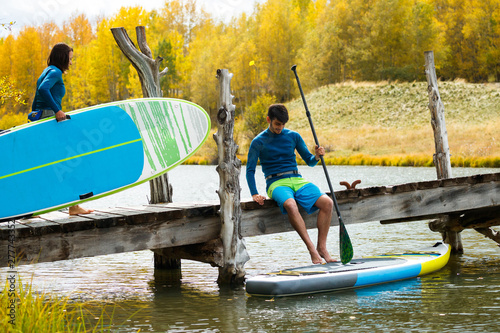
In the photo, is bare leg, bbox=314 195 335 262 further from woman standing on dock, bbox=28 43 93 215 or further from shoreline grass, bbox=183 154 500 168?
shoreline grass, bbox=183 154 500 168

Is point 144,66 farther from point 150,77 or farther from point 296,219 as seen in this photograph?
point 296,219

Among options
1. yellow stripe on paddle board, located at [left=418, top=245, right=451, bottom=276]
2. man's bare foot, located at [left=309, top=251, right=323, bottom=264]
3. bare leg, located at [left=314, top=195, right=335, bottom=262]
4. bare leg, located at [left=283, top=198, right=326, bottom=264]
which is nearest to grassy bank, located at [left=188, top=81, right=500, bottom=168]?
yellow stripe on paddle board, located at [left=418, top=245, right=451, bottom=276]

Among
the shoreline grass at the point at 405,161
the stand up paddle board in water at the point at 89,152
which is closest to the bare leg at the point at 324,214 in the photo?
the stand up paddle board in water at the point at 89,152

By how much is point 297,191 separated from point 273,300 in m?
1.20

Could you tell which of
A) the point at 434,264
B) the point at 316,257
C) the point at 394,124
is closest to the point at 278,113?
the point at 316,257

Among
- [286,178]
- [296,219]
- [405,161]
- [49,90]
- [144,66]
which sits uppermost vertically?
[405,161]

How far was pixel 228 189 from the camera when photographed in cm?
640

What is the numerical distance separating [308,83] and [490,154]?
3003 cm

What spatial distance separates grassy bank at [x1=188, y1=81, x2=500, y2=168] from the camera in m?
33.3

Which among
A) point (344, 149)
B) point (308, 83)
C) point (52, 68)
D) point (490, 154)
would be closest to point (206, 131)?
point (52, 68)

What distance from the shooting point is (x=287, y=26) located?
61.6 m

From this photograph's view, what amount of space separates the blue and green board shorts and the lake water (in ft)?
3.17

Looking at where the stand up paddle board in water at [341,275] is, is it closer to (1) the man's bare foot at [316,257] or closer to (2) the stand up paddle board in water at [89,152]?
(1) the man's bare foot at [316,257]

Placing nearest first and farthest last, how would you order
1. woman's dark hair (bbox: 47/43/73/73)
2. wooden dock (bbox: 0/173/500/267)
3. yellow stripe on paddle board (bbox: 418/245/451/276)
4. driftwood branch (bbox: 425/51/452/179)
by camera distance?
wooden dock (bbox: 0/173/500/267)
woman's dark hair (bbox: 47/43/73/73)
yellow stripe on paddle board (bbox: 418/245/451/276)
driftwood branch (bbox: 425/51/452/179)
